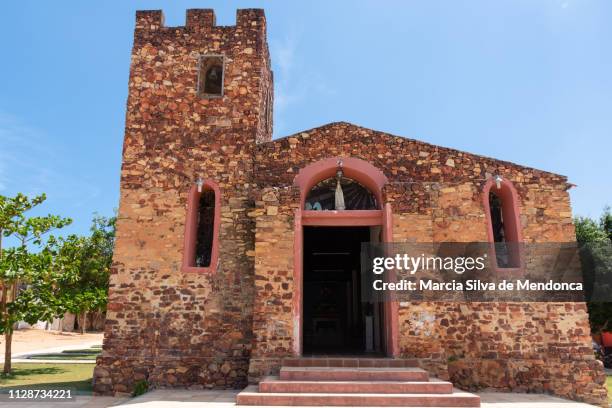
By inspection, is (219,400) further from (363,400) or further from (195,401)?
(363,400)

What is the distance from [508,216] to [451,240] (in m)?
1.79

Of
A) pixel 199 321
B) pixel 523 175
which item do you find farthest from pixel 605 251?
pixel 199 321

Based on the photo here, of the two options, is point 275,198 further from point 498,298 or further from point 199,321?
point 498,298

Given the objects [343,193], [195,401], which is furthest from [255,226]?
[195,401]

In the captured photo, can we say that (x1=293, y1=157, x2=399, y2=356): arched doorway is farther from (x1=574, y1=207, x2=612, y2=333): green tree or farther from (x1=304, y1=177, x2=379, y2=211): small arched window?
(x1=574, y1=207, x2=612, y2=333): green tree

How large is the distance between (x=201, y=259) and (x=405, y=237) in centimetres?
556

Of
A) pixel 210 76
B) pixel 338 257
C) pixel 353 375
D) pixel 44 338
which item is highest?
pixel 210 76

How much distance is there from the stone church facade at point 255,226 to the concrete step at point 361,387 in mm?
1332

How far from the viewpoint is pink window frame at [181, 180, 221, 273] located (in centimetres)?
1156

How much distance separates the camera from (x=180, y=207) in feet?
39.4

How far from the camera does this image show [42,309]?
15219 mm

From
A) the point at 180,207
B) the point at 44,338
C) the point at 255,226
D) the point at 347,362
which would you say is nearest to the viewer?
the point at 347,362

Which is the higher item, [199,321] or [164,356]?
[199,321]

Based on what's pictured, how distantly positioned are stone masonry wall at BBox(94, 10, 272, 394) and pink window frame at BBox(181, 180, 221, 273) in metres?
0.14
